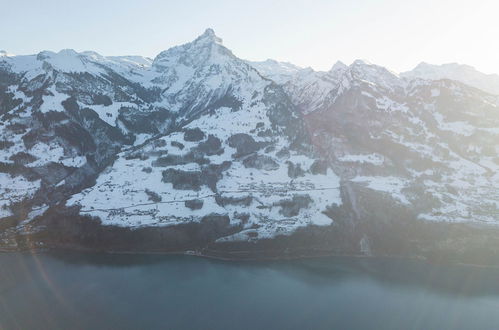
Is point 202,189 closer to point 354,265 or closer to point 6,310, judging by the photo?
point 354,265

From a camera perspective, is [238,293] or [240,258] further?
[240,258]

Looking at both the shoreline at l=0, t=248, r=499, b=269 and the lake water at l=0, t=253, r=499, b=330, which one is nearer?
the lake water at l=0, t=253, r=499, b=330

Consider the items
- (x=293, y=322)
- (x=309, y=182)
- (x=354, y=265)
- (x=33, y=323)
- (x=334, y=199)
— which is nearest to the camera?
(x=33, y=323)

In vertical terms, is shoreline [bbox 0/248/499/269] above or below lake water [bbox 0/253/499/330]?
above

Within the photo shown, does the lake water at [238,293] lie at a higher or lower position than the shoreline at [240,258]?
lower

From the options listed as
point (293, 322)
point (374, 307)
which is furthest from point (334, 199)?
point (293, 322)

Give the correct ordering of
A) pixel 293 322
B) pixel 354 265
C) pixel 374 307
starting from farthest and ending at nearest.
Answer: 1. pixel 354 265
2. pixel 374 307
3. pixel 293 322

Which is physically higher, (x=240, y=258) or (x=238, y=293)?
(x=240, y=258)

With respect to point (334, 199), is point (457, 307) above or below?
below
